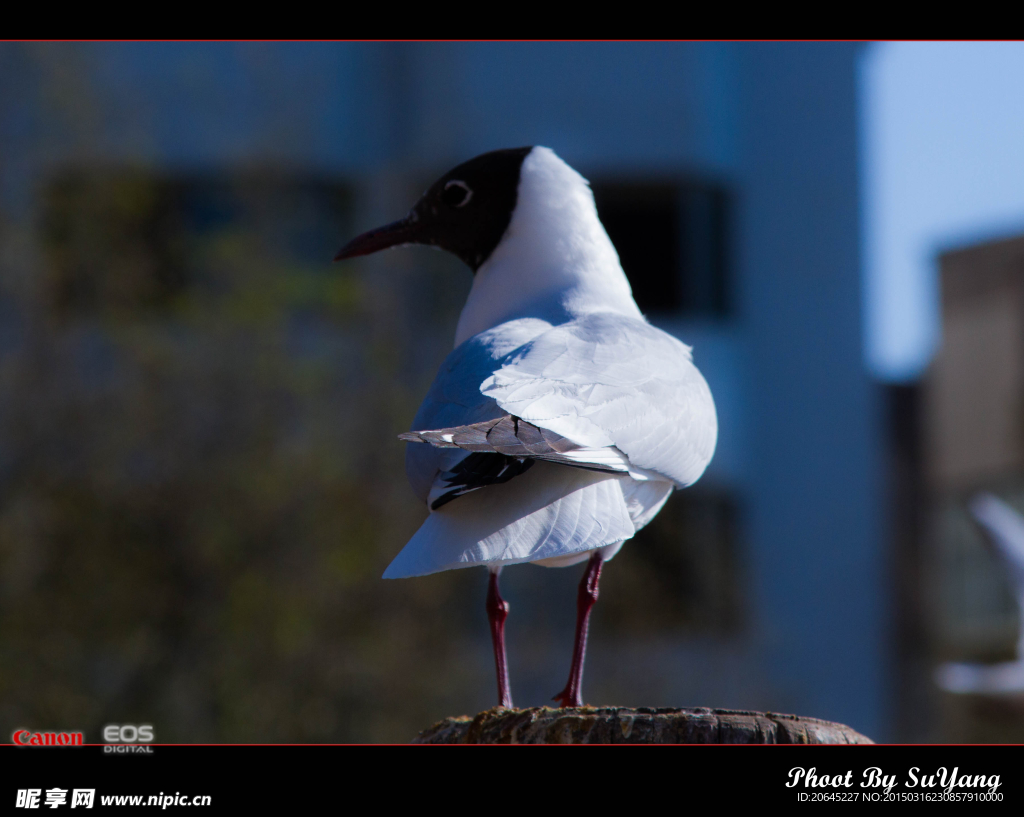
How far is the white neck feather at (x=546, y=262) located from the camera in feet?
12.6

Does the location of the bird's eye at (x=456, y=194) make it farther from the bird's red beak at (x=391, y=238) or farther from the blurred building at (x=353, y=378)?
the blurred building at (x=353, y=378)

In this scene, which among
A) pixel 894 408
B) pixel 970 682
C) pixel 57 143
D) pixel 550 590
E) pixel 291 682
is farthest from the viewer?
pixel 894 408

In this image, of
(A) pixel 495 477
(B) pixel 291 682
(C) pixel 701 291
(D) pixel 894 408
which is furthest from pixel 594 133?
(A) pixel 495 477

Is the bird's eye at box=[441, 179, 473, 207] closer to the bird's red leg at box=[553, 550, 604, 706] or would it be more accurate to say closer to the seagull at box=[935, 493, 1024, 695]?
the bird's red leg at box=[553, 550, 604, 706]

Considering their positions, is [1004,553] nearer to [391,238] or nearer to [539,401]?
[391,238]

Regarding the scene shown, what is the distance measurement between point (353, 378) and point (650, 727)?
8.24m

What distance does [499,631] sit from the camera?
11.3 ft

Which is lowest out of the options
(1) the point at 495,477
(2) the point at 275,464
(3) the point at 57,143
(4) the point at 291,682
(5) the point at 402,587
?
(4) the point at 291,682

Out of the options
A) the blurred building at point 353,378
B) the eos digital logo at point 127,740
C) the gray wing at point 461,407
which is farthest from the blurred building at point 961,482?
the eos digital logo at point 127,740

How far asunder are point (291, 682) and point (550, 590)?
8.62ft

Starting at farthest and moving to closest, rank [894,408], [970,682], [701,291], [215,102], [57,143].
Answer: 1. [894,408]
2. [701,291]
3. [215,102]
4. [57,143]
5. [970,682]

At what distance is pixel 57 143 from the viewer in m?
10.7

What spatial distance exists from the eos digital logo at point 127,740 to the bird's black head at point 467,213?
155cm

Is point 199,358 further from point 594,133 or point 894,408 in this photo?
point 894,408
